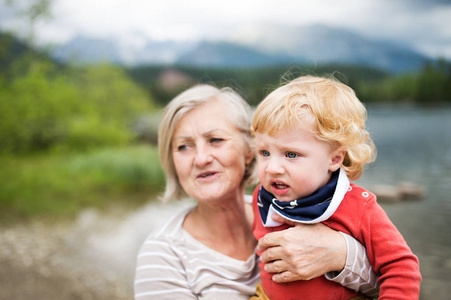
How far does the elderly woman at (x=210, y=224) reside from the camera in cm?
144

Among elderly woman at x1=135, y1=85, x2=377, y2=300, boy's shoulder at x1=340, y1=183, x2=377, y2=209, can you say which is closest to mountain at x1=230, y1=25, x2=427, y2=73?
elderly woman at x1=135, y1=85, x2=377, y2=300

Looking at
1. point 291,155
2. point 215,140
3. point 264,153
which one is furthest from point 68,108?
point 291,155

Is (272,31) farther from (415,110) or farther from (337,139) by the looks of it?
(337,139)

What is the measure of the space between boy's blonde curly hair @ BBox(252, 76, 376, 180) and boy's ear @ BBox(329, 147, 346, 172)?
0.05ft

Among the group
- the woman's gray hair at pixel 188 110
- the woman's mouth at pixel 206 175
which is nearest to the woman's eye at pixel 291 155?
the woman's gray hair at pixel 188 110

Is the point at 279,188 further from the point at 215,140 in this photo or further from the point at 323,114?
the point at 215,140

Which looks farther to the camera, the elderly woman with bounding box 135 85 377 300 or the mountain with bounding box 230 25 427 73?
the mountain with bounding box 230 25 427 73

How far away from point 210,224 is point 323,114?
0.94 metres

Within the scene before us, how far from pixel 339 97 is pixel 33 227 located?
24.5 ft

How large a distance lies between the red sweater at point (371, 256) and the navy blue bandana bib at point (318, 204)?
0.17 ft

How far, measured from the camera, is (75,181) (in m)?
9.64

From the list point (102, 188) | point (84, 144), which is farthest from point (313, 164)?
point (84, 144)

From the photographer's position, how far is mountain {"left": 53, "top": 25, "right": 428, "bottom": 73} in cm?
766

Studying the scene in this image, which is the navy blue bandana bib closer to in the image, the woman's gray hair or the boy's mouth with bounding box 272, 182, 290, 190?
the boy's mouth with bounding box 272, 182, 290, 190
